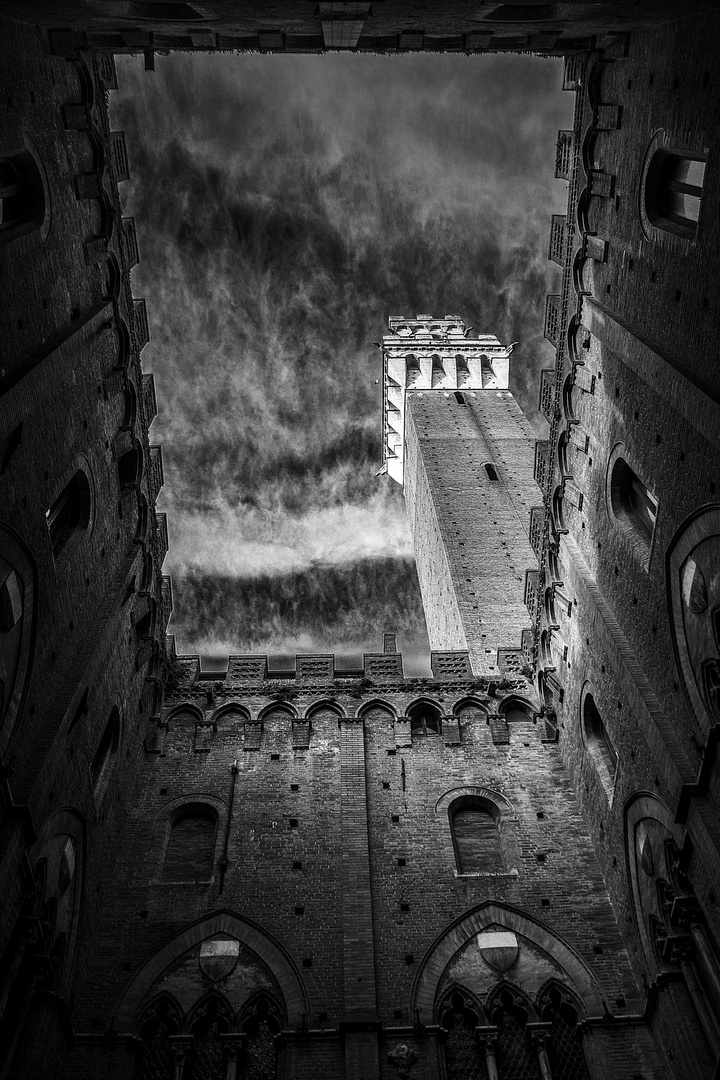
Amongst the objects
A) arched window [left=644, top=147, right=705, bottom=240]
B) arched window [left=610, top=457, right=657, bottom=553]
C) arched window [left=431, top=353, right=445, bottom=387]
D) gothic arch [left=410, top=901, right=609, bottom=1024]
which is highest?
arched window [left=431, top=353, right=445, bottom=387]

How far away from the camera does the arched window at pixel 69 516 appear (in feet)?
44.2

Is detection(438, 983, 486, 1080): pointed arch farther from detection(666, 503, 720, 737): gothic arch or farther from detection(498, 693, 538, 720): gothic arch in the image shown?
detection(498, 693, 538, 720): gothic arch

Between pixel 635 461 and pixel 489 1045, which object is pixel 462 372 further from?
pixel 489 1045

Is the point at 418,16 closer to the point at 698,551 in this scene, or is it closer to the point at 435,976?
the point at 698,551

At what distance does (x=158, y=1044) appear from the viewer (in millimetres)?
A: 12242

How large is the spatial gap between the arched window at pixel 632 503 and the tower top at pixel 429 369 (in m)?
31.4

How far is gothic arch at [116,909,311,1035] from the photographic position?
12469 mm

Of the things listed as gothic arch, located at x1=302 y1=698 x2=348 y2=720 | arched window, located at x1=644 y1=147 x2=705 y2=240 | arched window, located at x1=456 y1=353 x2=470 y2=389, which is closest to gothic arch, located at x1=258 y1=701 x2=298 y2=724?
gothic arch, located at x1=302 y1=698 x2=348 y2=720

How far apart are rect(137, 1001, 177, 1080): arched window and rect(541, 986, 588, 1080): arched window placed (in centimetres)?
519

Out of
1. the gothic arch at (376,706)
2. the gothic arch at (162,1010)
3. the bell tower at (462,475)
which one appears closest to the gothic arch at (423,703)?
the gothic arch at (376,706)

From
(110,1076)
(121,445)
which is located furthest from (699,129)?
(110,1076)

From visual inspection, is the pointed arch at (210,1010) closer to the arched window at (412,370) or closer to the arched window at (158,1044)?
the arched window at (158,1044)

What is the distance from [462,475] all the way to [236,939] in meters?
24.9

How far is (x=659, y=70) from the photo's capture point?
12.5 meters
